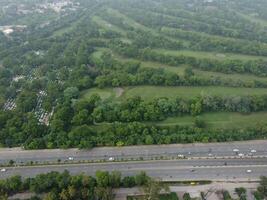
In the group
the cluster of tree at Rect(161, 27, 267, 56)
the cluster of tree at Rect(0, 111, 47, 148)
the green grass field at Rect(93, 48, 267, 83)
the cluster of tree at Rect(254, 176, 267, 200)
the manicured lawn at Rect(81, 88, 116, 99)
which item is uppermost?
the cluster of tree at Rect(161, 27, 267, 56)

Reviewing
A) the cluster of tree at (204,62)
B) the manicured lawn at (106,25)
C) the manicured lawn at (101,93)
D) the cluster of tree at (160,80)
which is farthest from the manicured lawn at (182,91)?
the manicured lawn at (106,25)

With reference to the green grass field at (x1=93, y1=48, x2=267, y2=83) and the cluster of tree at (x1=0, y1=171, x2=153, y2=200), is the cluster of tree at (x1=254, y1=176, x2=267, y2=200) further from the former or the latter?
the green grass field at (x1=93, y1=48, x2=267, y2=83)

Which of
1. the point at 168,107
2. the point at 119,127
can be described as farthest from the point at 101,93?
the point at 168,107

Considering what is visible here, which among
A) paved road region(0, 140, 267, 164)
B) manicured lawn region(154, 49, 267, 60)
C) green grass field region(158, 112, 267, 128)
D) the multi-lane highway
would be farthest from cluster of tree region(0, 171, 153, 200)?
manicured lawn region(154, 49, 267, 60)

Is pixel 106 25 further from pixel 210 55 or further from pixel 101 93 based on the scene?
pixel 101 93

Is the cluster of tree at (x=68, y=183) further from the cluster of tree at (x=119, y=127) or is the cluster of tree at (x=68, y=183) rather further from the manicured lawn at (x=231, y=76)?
the manicured lawn at (x=231, y=76)

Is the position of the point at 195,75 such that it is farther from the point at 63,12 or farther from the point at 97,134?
the point at 63,12

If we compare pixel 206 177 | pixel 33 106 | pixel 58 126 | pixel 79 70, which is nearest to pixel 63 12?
pixel 79 70

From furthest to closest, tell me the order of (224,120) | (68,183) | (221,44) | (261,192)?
(221,44) < (224,120) < (68,183) < (261,192)
